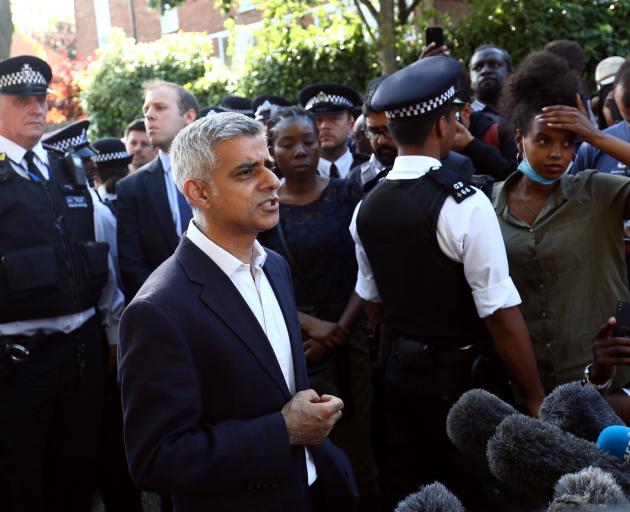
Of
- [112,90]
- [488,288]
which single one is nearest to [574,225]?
[488,288]

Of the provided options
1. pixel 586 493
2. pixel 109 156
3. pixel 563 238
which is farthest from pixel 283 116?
pixel 109 156

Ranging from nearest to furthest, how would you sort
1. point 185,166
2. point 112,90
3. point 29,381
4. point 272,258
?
1. point 185,166
2. point 272,258
3. point 29,381
4. point 112,90

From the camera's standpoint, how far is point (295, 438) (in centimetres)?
230

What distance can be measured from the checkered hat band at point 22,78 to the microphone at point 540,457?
12.7 feet

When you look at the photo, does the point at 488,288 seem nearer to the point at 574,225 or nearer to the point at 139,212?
the point at 574,225

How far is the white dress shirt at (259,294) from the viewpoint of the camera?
2.42 meters

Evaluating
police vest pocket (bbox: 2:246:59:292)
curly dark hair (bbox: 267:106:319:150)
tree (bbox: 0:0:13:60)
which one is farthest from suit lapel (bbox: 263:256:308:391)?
tree (bbox: 0:0:13:60)

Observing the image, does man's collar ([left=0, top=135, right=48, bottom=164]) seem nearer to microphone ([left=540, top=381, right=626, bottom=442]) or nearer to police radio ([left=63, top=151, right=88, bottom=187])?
police radio ([left=63, top=151, right=88, bottom=187])

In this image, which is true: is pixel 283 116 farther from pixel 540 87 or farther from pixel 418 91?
pixel 540 87

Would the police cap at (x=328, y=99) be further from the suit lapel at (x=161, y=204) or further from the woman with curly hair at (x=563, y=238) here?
the woman with curly hair at (x=563, y=238)

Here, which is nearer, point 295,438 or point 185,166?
point 295,438

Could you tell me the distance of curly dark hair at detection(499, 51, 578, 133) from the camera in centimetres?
349

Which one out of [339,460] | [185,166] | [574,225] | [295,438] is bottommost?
[339,460]

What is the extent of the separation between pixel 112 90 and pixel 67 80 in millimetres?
4391
